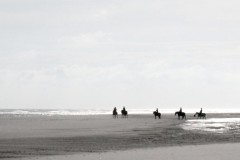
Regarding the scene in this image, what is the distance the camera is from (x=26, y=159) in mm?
18844

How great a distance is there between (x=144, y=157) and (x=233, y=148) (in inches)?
241

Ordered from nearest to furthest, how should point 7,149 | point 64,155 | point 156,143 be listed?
point 64,155
point 7,149
point 156,143

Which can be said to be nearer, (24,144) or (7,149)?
(7,149)

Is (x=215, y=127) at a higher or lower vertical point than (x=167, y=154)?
higher

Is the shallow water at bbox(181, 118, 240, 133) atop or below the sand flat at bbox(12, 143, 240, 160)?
atop

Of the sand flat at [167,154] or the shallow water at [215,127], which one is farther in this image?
the shallow water at [215,127]

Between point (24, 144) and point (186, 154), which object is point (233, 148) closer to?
point (186, 154)

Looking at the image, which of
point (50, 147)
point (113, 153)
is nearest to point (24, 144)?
point (50, 147)

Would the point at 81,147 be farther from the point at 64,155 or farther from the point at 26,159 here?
the point at 26,159

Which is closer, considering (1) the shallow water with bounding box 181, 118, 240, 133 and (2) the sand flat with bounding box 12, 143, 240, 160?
(2) the sand flat with bounding box 12, 143, 240, 160

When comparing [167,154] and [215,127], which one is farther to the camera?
[215,127]

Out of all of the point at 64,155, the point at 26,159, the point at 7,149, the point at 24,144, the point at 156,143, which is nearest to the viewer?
the point at 26,159

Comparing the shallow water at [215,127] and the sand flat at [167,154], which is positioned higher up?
the shallow water at [215,127]

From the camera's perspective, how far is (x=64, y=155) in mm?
20234
